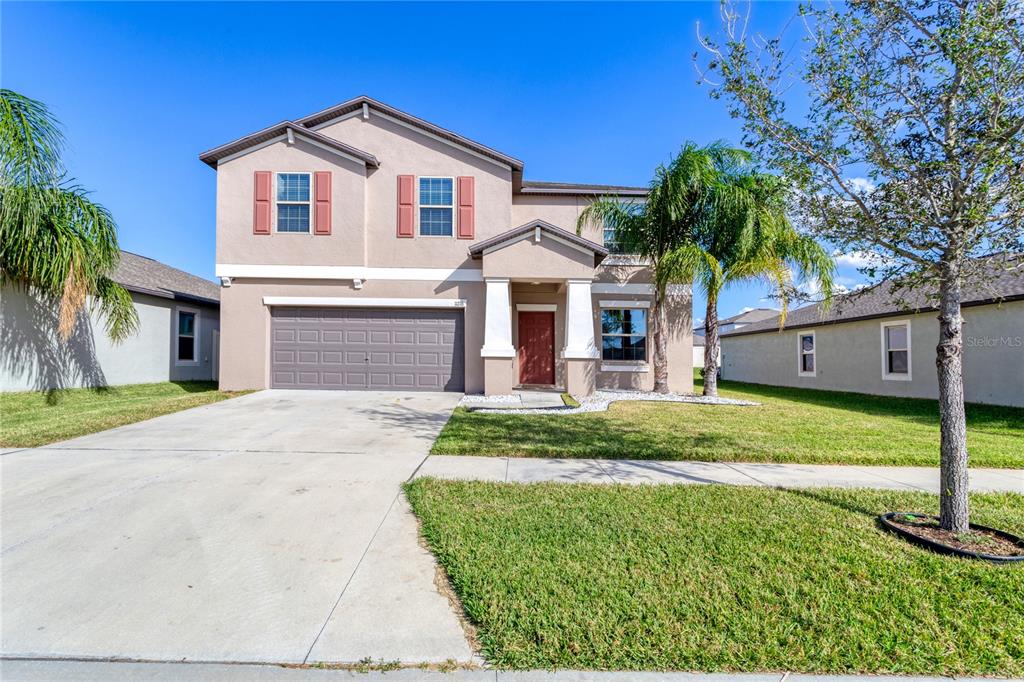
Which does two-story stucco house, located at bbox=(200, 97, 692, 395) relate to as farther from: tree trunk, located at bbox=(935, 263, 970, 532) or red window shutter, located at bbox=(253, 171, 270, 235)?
tree trunk, located at bbox=(935, 263, 970, 532)

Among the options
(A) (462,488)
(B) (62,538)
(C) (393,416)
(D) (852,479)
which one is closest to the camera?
(B) (62,538)

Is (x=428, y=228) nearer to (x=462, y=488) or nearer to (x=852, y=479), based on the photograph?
(x=462, y=488)

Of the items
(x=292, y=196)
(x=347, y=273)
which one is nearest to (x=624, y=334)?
(x=347, y=273)

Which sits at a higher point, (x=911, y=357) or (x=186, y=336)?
(x=186, y=336)

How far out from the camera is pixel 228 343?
12898 millimetres

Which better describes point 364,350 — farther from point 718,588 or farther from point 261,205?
point 718,588

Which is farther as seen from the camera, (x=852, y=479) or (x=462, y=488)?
(x=852, y=479)

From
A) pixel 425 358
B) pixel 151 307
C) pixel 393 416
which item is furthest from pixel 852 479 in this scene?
pixel 151 307

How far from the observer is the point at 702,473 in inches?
Answer: 226

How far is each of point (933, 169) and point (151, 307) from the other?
1790 cm

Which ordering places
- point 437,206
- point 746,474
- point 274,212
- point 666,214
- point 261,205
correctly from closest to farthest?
1. point 746,474
2. point 666,214
3. point 261,205
4. point 274,212
5. point 437,206

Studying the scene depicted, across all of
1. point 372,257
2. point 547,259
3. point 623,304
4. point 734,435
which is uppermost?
point 372,257

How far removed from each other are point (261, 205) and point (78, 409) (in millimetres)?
6497

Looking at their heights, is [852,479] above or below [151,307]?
below
